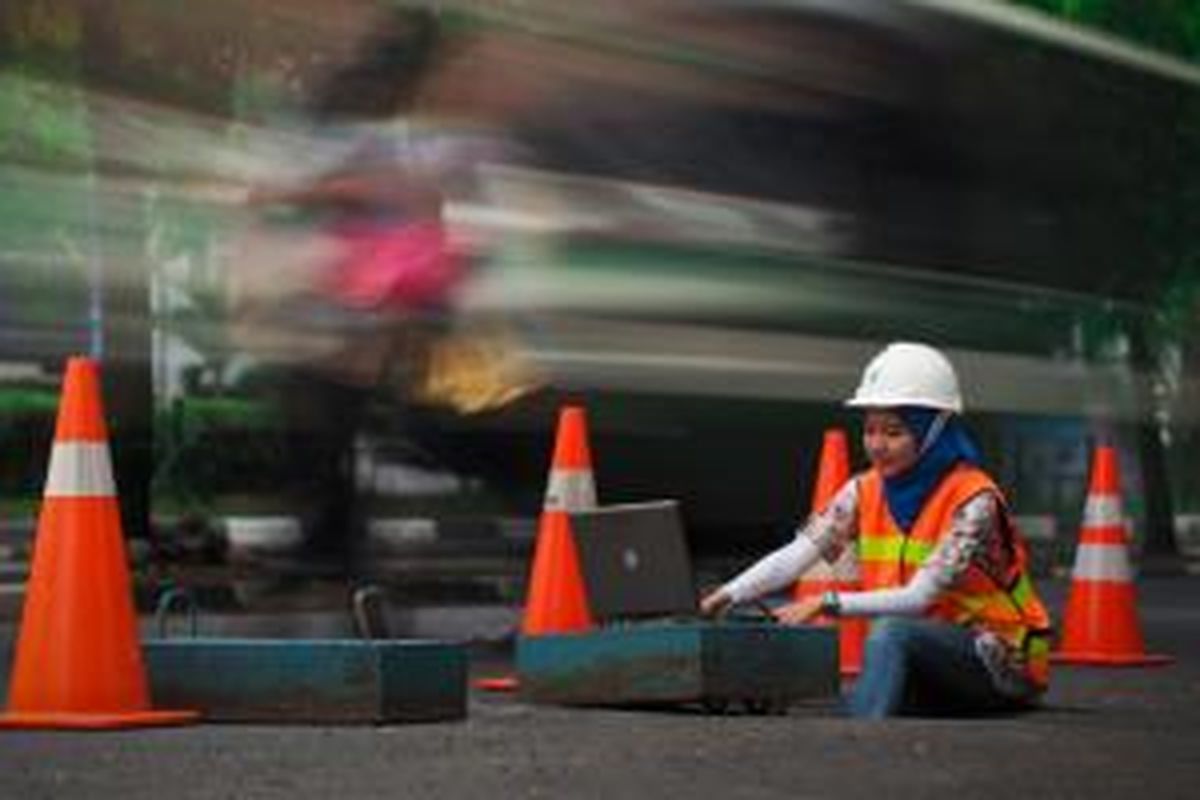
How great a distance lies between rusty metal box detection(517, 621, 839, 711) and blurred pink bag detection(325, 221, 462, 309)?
191 inches

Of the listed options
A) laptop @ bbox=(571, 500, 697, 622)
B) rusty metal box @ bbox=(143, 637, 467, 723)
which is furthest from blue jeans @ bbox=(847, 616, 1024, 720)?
rusty metal box @ bbox=(143, 637, 467, 723)

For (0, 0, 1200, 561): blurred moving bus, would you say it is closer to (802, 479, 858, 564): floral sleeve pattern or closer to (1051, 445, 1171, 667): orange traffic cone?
(1051, 445, 1171, 667): orange traffic cone

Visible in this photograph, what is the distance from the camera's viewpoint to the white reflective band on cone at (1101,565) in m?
11.4

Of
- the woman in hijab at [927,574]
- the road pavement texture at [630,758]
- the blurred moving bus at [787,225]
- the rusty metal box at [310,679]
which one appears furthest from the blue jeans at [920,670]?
the blurred moving bus at [787,225]

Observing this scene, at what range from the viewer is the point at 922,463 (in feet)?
27.5

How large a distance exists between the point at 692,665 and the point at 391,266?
5467mm

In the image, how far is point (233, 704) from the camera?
26.1 feet

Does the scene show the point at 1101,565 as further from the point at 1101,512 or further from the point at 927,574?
the point at 927,574

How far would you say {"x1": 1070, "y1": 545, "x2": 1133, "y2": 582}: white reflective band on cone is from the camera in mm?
11406

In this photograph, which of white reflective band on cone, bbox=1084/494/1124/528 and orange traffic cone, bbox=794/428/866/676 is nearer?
orange traffic cone, bbox=794/428/866/676

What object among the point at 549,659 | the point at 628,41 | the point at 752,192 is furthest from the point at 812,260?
the point at 549,659

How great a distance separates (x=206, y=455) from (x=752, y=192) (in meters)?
2.94

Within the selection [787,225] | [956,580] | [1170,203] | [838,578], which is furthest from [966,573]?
[1170,203]

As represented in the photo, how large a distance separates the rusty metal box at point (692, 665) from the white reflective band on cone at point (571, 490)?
1605 millimetres
